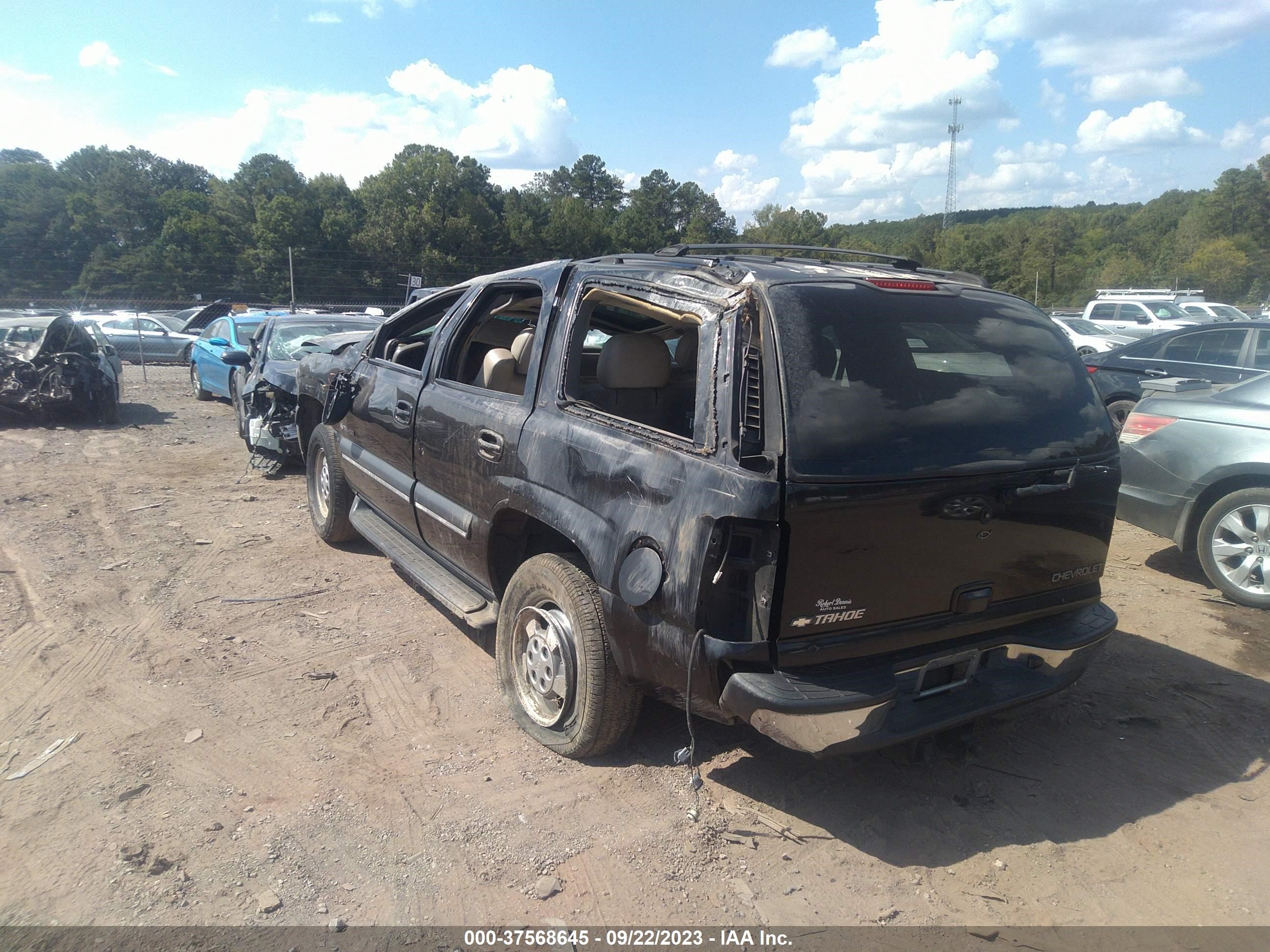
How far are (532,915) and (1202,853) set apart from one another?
239 cm

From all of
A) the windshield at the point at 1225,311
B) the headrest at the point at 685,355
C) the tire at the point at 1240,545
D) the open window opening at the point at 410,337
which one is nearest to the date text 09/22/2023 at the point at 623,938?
the headrest at the point at 685,355

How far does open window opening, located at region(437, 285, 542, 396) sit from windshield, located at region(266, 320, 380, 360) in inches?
199

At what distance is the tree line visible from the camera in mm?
30047

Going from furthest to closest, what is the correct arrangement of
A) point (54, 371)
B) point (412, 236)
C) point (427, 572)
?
point (412, 236), point (54, 371), point (427, 572)

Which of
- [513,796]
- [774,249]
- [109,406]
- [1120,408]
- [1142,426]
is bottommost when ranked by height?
[109,406]

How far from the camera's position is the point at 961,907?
8.80 ft

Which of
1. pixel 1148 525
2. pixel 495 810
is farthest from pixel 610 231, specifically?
pixel 495 810

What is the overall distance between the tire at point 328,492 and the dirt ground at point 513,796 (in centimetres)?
99

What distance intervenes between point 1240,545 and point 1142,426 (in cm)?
103

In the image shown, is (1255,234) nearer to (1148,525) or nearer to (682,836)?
(1148,525)

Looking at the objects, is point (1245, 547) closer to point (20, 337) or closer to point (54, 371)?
point (54, 371)

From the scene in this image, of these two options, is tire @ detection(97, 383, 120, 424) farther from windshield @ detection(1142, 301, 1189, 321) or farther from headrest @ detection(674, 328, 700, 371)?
windshield @ detection(1142, 301, 1189, 321)

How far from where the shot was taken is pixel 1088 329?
71.0 ft

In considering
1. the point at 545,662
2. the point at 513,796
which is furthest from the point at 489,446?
the point at 513,796
